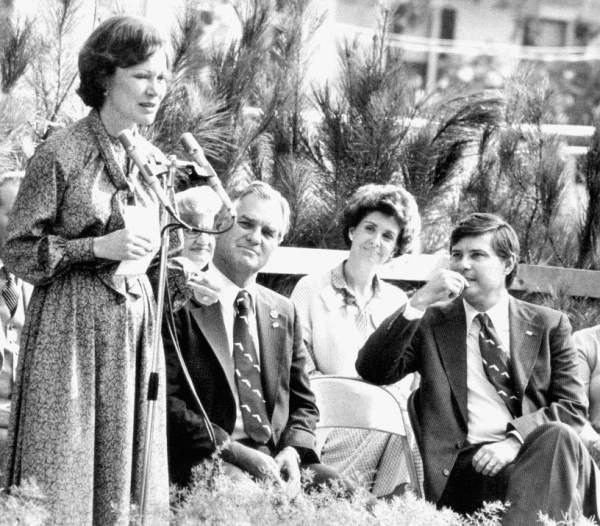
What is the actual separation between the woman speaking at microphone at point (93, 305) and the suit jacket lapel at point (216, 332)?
62 centimetres

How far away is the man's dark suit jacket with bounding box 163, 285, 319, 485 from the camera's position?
3.75 m

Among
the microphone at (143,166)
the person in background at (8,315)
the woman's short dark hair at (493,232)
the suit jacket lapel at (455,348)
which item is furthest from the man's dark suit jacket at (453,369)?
the microphone at (143,166)

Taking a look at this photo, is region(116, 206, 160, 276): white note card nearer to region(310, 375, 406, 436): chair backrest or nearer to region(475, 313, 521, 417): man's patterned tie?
region(310, 375, 406, 436): chair backrest

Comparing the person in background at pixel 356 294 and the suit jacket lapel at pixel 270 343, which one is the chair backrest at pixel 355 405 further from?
the suit jacket lapel at pixel 270 343

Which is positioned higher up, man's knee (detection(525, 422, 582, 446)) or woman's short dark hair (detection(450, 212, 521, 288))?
woman's short dark hair (detection(450, 212, 521, 288))

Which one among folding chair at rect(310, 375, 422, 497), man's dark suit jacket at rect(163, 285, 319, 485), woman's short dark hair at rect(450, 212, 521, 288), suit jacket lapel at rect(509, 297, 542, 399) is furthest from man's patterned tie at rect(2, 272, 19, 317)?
suit jacket lapel at rect(509, 297, 542, 399)

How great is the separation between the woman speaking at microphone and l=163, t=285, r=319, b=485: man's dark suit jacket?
503 millimetres

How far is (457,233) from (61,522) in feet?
6.96

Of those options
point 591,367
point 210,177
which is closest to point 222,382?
point 210,177

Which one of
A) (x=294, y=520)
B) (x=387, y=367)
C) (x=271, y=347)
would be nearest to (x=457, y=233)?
(x=387, y=367)

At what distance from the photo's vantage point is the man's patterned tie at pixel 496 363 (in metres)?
4.37

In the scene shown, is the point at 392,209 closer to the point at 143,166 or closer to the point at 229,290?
the point at 229,290

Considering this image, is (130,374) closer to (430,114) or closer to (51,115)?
(51,115)

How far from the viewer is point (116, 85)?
326 cm
